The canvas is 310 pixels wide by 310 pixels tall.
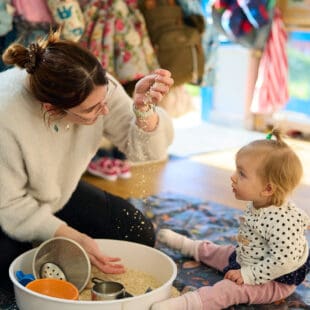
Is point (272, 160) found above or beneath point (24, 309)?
above

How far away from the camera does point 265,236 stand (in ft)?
4.25

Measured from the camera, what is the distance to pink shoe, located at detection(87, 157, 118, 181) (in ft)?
7.86

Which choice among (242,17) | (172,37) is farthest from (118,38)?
(242,17)

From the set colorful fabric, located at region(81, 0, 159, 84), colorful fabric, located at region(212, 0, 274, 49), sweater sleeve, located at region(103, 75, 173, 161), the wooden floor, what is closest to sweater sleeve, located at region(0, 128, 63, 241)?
sweater sleeve, located at region(103, 75, 173, 161)

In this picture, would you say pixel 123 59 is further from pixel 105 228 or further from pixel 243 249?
pixel 243 249

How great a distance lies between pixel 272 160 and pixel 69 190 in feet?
1.64

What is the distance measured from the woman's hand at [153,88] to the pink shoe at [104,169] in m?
1.07

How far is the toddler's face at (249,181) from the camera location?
1308 millimetres

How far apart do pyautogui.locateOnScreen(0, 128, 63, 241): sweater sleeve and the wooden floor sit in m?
0.85

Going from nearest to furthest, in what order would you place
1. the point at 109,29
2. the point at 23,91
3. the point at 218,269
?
the point at 23,91, the point at 218,269, the point at 109,29

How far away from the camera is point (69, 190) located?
146 centimetres

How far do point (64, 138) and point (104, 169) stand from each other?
40.6 inches

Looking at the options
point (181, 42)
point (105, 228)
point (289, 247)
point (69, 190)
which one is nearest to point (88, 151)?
point (69, 190)

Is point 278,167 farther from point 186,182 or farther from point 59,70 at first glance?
point 186,182
